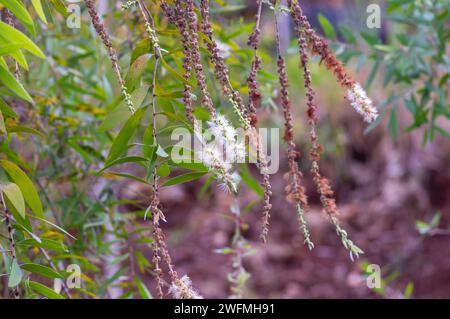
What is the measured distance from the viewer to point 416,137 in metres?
4.05

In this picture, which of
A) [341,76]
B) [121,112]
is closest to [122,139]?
[121,112]

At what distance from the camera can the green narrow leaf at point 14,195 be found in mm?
909

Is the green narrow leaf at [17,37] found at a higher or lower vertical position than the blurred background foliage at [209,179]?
higher

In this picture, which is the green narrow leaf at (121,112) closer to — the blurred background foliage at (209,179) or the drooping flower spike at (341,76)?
the blurred background foliage at (209,179)

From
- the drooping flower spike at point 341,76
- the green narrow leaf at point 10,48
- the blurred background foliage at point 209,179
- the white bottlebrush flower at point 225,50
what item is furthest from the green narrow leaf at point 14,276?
the white bottlebrush flower at point 225,50

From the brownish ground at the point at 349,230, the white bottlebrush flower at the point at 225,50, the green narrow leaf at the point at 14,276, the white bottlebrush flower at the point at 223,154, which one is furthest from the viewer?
the brownish ground at the point at 349,230

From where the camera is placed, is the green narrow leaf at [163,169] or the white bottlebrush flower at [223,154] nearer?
the white bottlebrush flower at [223,154]

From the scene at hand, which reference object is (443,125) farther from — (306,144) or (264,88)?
(264,88)

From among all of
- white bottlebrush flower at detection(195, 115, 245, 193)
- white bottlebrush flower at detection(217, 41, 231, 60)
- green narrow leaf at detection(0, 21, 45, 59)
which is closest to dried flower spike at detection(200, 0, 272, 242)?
white bottlebrush flower at detection(195, 115, 245, 193)

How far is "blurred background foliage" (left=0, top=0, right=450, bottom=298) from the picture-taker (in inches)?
56.2

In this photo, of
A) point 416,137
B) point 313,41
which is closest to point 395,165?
point 416,137

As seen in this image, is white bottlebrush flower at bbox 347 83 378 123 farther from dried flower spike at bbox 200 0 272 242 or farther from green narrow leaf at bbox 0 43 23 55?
green narrow leaf at bbox 0 43 23 55

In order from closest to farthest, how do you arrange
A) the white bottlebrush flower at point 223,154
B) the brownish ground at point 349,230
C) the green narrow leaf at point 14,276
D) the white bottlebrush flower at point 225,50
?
the white bottlebrush flower at point 223,154, the green narrow leaf at point 14,276, the white bottlebrush flower at point 225,50, the brownish ground at point 349,230

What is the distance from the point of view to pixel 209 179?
1.35 m
